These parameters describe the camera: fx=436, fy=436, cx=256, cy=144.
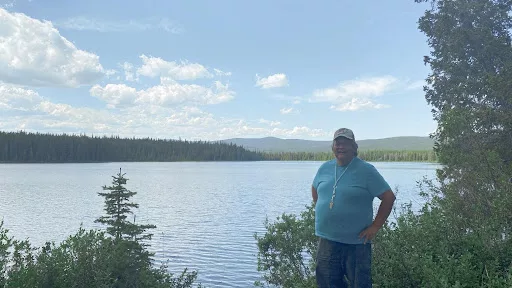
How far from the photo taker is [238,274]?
591 inches

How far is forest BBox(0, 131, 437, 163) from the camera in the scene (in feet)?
409

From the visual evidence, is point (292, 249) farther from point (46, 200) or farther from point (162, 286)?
point (46, 200)

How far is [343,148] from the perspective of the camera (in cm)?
480

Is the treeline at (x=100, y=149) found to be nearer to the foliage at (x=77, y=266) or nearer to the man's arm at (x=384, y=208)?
the foliage at (x=77, y=266)

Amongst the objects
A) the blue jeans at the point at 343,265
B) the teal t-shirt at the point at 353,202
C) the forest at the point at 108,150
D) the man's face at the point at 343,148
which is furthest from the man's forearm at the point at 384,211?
the forest at the point at 108,150

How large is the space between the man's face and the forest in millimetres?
133024

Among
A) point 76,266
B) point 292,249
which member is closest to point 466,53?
point 292,249

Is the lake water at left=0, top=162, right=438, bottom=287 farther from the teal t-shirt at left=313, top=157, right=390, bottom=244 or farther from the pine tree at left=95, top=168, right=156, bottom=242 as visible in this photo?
the teal t-shirt at left=313, top=157, right=390, bottom=244

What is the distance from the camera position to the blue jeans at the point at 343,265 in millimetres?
4629

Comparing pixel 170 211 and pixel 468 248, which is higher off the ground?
pixel 468 248

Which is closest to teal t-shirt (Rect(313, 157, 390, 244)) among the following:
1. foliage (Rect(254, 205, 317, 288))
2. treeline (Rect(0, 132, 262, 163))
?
Result: foliage (Rect(254, 205, 317, 288))

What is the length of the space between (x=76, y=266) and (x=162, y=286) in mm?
1982

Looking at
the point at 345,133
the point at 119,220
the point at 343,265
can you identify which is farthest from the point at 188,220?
the point at 345,133

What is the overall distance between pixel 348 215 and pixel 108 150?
505 ft
